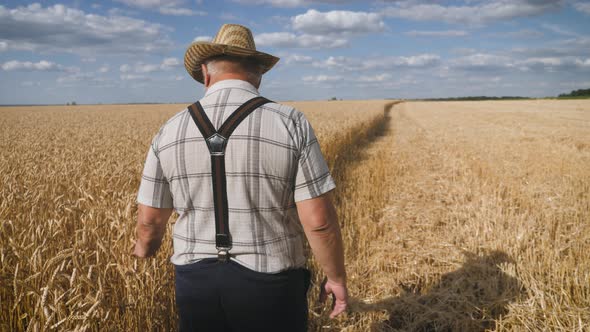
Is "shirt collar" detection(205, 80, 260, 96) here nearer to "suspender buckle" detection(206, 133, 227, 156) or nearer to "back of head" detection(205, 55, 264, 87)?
"back of head" detection(205, 55, 264, 87)

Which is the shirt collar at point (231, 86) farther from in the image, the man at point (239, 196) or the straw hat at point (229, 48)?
the straw hat at point (229, 48)

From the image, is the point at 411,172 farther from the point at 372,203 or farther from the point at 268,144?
the point at 268,144

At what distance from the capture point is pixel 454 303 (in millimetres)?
3645

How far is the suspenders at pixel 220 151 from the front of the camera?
1.57 m

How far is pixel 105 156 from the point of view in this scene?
7559 millimetres

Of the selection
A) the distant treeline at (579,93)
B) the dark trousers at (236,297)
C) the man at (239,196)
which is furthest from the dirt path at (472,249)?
the distant treeline at (579,93)

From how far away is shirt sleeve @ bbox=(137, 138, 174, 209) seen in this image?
5.79ft

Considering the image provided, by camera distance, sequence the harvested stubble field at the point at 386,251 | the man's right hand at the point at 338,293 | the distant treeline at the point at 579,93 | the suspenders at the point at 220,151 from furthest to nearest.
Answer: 1. the distant treeline at the point at 579,93
2. the harvested stubble field at the point at 386,251
3. the man's right hand at the point at 338,293
4. the suspenders at the point at 220,151

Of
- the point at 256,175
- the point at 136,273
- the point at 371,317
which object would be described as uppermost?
the point at 256,175

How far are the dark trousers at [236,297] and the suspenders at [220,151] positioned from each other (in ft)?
0.35

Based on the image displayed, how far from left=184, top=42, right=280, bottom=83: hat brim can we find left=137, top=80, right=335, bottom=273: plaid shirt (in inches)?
5.2

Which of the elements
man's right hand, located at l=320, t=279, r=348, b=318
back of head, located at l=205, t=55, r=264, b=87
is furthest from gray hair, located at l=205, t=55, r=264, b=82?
man's right hand, located at l=320, t=279, r=348, b=318

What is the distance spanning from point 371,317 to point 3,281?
2.81 meters

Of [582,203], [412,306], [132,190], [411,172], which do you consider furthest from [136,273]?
[411,172]
